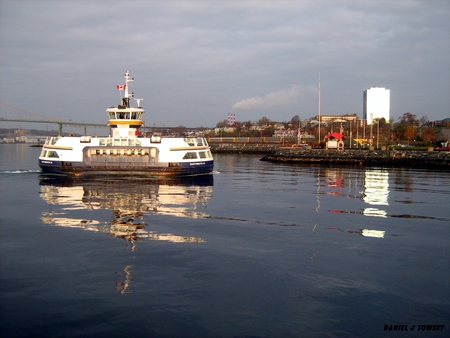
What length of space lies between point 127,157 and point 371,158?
3714 cm

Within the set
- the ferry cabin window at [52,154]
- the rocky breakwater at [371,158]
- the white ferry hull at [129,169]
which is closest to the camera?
the white ferry hull at [129,169]

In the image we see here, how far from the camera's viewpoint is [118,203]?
22.8 meters

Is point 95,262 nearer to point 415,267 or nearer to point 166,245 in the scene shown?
point 166,245

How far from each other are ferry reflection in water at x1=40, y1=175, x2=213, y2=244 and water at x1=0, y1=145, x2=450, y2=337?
0.15 m

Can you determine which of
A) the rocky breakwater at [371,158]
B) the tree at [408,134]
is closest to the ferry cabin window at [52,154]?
the rocky breakwater at [371,158]

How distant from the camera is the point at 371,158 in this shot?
6034 cm

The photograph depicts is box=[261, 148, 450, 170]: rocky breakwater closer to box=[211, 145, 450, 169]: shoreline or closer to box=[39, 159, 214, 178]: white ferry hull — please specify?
box=[211, 145, 450, 169]: shoreline

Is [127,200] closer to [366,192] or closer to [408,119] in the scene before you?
[366,192]

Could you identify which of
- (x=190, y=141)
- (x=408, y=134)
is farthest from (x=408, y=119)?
(x=190, y=141)

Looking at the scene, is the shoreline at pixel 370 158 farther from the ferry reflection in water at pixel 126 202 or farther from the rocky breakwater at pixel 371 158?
the ferry reflection in water at pixel 126 202

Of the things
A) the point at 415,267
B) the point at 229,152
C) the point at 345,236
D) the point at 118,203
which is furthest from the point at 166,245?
the point at 229,152

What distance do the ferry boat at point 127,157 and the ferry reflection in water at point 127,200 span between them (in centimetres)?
134

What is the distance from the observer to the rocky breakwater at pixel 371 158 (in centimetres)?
5553

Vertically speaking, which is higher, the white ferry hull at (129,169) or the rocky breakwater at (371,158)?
the rocky breakwater at (371,158)
